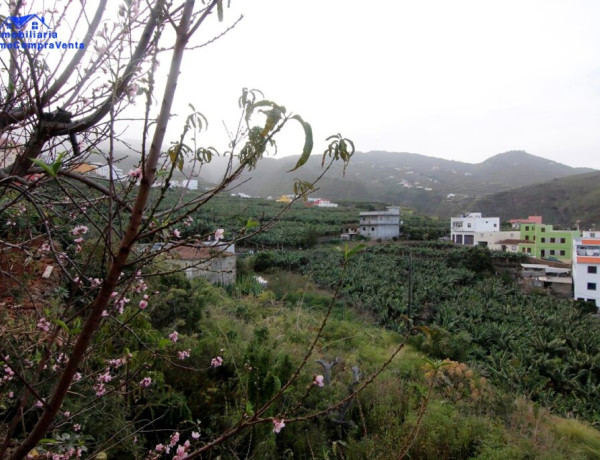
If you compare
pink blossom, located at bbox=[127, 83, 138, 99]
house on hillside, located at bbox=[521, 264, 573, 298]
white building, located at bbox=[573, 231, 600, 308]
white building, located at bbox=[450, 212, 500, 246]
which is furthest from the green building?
pink blossom, located at bbox=[127, 83, 138, 99]

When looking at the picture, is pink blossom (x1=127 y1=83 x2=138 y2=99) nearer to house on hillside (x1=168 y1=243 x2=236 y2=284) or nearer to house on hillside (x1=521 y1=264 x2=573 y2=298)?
house on hillside (x1=168 y1=243 x2=236 y2=284)

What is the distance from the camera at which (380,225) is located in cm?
3288

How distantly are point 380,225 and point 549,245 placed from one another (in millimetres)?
13621

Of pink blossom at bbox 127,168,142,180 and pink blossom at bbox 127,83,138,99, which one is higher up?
pink blossom at bbox 127,83,138,99

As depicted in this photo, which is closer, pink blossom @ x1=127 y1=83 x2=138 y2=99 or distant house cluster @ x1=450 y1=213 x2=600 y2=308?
pink blossom @ x1=127 y1=83 x2=138 y2=99

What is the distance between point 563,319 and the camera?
14.3 metres

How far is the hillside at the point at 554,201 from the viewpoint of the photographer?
48.9m

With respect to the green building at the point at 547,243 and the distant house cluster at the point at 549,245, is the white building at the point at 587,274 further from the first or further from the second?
the green building at the point at 547,243

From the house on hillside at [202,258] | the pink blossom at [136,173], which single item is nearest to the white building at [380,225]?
the house on hillside at [202,258]

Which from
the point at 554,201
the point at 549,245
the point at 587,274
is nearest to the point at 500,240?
the point at 549,245

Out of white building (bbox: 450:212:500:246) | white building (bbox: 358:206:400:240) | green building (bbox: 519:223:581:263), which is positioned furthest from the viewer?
white building (bbox: 358:206:400:240)

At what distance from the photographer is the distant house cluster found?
18.5 meters

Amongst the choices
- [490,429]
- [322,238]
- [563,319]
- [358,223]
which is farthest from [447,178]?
[490,429]

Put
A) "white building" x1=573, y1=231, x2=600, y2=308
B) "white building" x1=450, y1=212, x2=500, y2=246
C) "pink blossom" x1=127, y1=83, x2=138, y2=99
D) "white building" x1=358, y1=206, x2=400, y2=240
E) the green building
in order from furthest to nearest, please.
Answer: "white building" x1=358, y1=206, x2=400, y2=240 < "white building" x1=450, y1=212, x2=500, y2=246 < the green building < "white building" x1=573, y1=231, x2=600, y2=308 < "pink blossom" x1=127, y1=83, x2=138, y2=99
